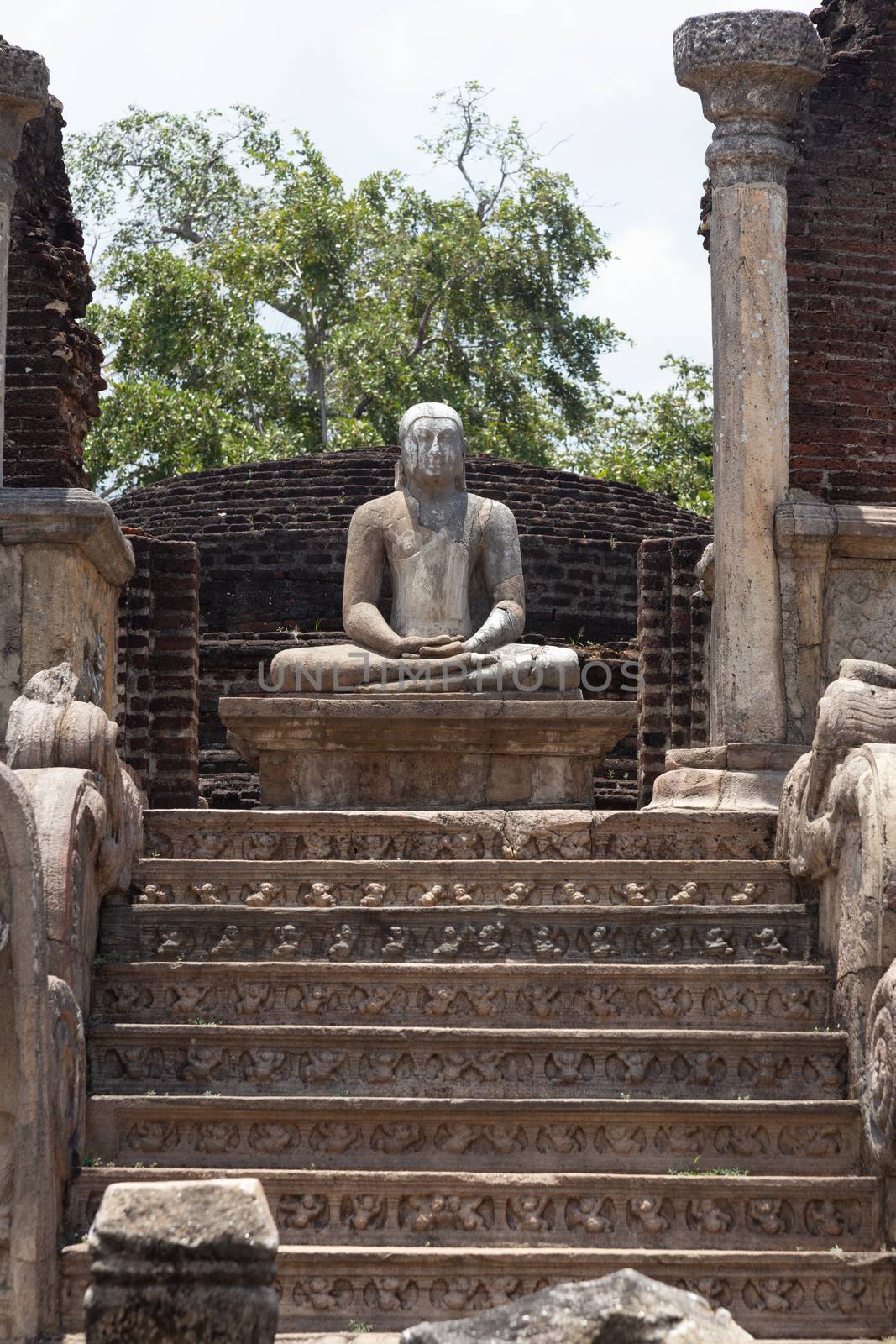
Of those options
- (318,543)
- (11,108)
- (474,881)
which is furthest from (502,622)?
(318,543)

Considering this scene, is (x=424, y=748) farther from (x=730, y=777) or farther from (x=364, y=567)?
(x=730, y=777)

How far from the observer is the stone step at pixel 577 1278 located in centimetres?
611

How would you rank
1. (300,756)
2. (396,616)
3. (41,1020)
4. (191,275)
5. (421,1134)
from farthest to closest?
1. (191,275)
2. (396,616)
3. (300,756)
4. (421,1134)
5. (41,1020)

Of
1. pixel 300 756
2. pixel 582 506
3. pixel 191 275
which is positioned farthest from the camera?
pixel 191 275

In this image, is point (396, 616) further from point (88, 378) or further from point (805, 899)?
point (88, 378)

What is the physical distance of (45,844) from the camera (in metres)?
6.55

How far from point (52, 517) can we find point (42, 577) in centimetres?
27

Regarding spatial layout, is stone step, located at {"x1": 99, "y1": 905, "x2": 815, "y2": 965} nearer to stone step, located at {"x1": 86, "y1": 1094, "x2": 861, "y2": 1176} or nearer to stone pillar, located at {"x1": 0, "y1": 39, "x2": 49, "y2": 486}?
stone step, located at {"x1": 86, "y1": 1094, "x2": 861, "y2": 1176}

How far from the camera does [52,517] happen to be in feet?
30.0

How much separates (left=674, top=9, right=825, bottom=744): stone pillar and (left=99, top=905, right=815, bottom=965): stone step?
2240mm

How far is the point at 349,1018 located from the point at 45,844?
1.12 meters

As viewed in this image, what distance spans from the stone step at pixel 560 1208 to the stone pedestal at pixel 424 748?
276 centimetres

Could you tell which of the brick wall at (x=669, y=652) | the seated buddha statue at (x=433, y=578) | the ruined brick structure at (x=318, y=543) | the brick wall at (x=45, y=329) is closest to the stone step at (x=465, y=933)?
the seated buddha statue at (x=433, y=578)

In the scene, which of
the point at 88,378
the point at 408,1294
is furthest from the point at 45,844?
the point at 88,378
